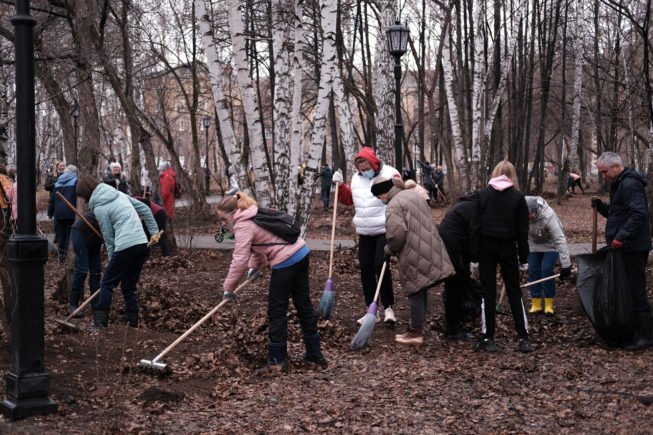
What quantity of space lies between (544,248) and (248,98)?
15.2 ft

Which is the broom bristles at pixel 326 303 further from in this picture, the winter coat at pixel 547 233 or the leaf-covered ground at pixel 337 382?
the winter coat at pixel 547 233

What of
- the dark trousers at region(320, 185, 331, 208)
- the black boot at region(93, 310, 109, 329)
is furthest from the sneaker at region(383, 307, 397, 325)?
the dark trousers at region(320, 185, 331, 208)

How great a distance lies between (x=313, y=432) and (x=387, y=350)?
240 cm

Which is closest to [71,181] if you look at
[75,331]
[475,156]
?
[75,331]

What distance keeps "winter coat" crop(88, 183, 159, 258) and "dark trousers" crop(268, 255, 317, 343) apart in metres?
1.94

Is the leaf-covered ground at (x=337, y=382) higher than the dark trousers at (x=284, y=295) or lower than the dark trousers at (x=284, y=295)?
lower

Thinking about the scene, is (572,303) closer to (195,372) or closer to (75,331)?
(195,372)

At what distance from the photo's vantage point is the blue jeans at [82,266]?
348 inches

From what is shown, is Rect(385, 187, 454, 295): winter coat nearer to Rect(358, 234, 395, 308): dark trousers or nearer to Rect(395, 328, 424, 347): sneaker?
Rect(395, 328, 424, 347): sneaker

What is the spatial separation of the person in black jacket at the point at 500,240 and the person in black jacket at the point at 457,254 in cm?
32

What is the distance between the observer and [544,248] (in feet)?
28.0

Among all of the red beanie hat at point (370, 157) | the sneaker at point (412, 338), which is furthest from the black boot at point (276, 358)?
the red beanie hat at point (370, 157)

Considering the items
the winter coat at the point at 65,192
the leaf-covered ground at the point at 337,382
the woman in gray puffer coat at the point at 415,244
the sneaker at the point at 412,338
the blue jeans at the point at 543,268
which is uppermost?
the winter coat at the point at 65,192

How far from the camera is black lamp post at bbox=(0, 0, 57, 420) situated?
5.02 metres
